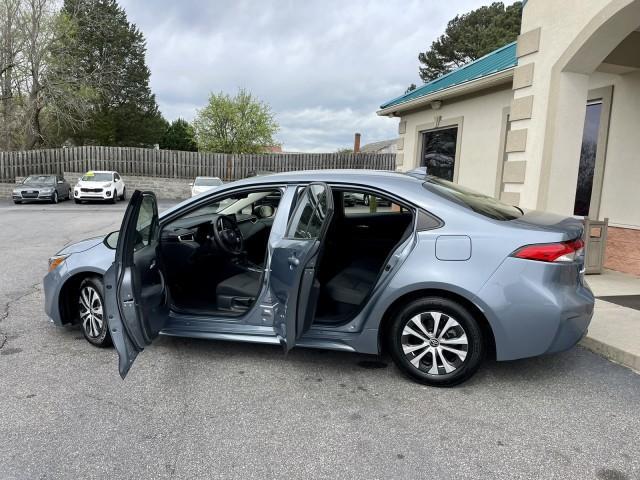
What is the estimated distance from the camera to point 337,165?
84.5ft

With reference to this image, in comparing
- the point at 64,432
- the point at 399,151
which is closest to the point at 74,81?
the point at 399,151

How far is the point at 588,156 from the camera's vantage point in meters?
7.80

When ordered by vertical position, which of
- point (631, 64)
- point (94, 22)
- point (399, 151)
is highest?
point (94, 22)

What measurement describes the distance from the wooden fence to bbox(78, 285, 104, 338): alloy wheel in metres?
22.0

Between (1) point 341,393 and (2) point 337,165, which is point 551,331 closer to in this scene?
(1) point 341,393

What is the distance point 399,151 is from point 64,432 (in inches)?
466

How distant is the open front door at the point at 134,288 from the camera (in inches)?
118

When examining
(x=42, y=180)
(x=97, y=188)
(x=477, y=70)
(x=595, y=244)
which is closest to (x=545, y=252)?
(x=595, y=244)

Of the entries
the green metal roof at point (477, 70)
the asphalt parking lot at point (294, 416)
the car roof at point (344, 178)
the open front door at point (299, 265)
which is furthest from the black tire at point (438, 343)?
the green metal roof at point (477, 70)

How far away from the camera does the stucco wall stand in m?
9.37

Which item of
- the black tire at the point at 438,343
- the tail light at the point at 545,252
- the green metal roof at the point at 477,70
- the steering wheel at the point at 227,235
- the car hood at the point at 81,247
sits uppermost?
the green metal roof at the point at 477,70

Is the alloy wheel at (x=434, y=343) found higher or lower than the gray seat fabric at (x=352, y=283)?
lower

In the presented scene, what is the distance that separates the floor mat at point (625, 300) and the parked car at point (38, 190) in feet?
69.5

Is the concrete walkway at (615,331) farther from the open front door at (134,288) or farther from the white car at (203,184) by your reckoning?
the white car at (203,184)
